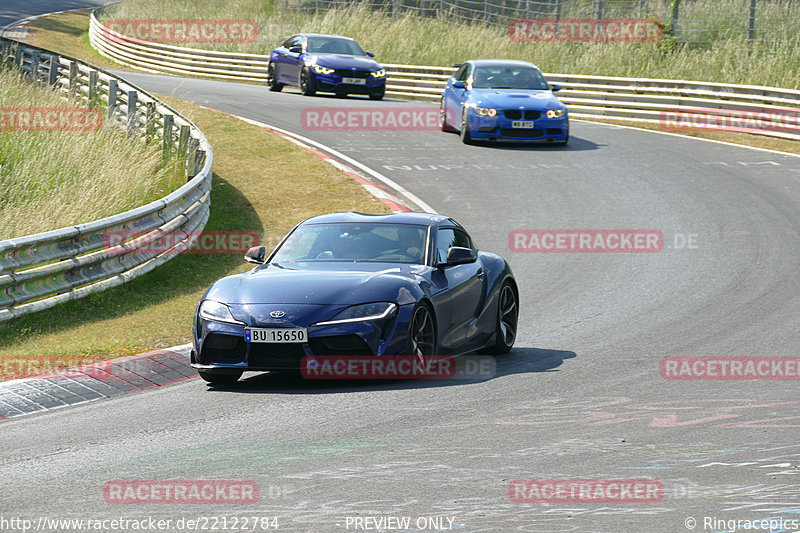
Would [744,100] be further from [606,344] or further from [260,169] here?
[606,344]

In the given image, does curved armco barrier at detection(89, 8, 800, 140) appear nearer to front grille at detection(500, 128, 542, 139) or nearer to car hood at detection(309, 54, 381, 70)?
car hood at detection(309, 54, 381, 70)

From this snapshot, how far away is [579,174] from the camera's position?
21.9m

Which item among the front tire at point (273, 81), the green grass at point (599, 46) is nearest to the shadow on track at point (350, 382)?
the green grass at point (599, 46)

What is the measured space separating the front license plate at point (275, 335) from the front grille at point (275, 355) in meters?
0.04

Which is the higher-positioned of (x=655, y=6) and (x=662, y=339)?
(x=655, y=6)

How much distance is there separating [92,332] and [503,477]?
6.37m

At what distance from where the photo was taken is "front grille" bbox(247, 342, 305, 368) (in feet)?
28.6

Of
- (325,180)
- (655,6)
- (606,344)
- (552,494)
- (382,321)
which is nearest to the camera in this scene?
(552,494)

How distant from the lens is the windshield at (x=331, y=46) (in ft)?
105

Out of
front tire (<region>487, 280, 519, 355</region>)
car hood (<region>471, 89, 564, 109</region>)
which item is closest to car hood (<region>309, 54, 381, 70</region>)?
car hood (<region>471, 89, 564, 109</region>)

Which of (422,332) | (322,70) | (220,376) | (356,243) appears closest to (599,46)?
(322,70)

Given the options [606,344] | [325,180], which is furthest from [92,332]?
[325,180]

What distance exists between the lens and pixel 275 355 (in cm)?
876

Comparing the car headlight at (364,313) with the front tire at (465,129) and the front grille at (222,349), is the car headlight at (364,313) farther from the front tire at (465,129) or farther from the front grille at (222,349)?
the front tire at (465,129)
